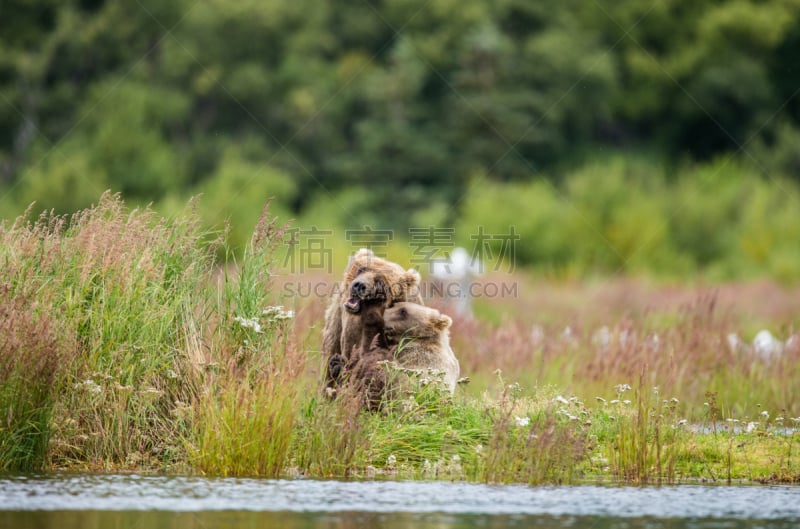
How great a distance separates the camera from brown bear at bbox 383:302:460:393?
10172mm

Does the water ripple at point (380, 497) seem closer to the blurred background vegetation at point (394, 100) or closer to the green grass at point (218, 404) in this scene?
the green grass at point (218, 404)

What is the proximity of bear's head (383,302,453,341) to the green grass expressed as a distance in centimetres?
50

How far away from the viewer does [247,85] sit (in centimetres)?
4550

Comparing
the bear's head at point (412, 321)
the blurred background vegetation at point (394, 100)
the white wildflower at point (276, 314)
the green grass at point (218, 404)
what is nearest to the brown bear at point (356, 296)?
the bear's head at point (412, 321)

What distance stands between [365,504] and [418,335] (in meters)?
2.50

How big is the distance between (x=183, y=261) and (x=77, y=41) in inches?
1485

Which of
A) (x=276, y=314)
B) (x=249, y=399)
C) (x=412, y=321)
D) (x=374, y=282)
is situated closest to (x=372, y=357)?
(x=412, y=321)

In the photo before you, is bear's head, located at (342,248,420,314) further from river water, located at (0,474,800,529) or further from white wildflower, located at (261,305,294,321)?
river water, located at (0,474,800,529)

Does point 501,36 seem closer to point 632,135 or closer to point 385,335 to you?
point 632,135

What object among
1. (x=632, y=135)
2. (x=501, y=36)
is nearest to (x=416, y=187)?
(x=501, y=36)

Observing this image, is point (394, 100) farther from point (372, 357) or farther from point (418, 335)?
point (372, 357)

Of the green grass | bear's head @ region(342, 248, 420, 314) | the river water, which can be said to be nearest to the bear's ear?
bear's head @ region(342, 248, 420, 314)

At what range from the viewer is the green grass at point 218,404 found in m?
8.95

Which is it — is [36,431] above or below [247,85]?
below
